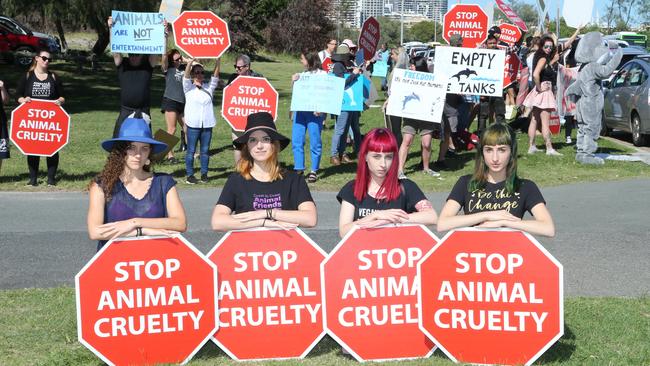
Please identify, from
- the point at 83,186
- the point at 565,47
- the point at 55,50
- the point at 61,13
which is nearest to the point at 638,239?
the point at 83,186

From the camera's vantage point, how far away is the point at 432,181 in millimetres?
13438

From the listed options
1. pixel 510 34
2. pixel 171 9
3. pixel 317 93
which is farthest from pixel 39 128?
pixel 510 34

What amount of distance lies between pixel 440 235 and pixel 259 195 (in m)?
4.03

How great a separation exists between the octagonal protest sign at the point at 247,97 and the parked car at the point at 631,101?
7.67m

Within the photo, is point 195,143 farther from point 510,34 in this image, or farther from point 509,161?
point 510,34

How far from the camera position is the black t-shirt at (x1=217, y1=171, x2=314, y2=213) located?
584 cm

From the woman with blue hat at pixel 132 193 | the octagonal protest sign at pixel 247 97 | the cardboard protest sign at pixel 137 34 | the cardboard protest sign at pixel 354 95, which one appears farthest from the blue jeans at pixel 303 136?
the woman with blue hat at pixel 132 193

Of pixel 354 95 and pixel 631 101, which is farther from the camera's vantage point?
pixel 631 101

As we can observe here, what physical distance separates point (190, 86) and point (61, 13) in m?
19.7

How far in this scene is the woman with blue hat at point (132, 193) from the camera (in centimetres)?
559

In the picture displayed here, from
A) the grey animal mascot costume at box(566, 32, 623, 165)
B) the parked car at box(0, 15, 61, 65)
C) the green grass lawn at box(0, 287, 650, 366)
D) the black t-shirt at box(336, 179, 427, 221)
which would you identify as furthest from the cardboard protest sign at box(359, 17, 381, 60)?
the parked car at box(0, 15, 61, 65)

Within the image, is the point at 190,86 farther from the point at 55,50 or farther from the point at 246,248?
the point at 55,50

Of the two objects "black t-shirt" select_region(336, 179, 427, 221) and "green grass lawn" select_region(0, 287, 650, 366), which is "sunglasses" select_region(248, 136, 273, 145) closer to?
"black t-shirt" select_region(336, 179, 427, 221)

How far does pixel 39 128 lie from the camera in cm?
1252
